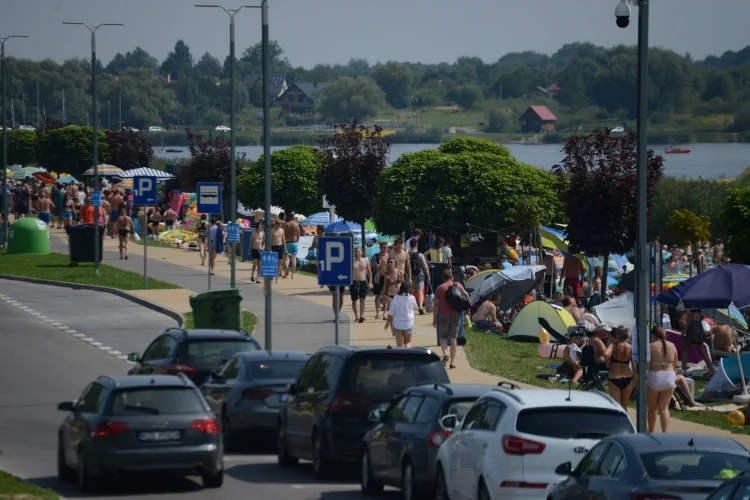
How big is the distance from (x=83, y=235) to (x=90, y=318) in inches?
410

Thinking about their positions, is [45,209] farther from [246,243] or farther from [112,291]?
[112,291]

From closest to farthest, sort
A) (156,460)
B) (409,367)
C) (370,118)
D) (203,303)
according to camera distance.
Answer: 1. (156,460)
2. (409,367)
3. (203,303)
4. (370,118)

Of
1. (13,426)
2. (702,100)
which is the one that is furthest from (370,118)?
(13,426)

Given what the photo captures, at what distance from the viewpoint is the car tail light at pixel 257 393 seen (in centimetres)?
1850

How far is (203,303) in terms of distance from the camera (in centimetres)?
2978

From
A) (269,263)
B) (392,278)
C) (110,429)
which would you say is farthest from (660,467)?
(392,278)

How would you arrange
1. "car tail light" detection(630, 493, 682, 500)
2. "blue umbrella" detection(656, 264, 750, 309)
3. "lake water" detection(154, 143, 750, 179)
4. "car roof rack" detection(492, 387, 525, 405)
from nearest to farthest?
1. "car tail light" detection(630, 493, 682, 500)
2. "car roof rack" detection(492, 387, 525, 405)
3. "blue umbrella" detection(656, 264, 750, 309)
4. "lake water" detection(154, 143, 750, 179)

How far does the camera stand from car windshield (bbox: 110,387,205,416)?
50.3 feet

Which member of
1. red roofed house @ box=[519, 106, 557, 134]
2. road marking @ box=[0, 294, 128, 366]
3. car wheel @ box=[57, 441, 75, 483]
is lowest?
road marking @ box=[0, 294, 128, 366]

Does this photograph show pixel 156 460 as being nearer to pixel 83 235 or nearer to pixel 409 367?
pixel 409 367

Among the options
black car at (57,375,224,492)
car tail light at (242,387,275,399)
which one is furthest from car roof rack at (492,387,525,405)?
car tail light at (242,387,275,399)

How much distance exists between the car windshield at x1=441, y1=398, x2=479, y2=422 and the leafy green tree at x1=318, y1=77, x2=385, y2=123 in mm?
176698

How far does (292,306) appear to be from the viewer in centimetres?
3584

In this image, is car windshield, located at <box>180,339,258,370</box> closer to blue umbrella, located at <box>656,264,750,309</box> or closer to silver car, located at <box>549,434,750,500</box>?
blue umbrella, located at <box>656,264,750,309</box>
